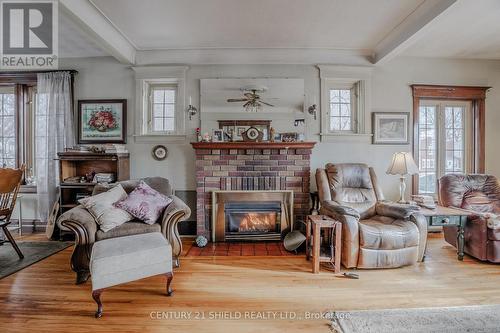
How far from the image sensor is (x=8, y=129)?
4059 mm

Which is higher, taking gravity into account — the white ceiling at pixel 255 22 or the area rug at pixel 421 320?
the white ceiling at pixel 255 22

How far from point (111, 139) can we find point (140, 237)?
228 centimetres

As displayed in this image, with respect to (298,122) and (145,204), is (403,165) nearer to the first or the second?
(298,122)

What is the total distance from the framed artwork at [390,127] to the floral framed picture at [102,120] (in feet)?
12.9

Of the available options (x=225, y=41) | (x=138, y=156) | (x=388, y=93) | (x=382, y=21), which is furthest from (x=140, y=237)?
(x=388, y=93)

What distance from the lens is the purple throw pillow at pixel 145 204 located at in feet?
8.82

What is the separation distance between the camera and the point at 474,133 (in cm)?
399

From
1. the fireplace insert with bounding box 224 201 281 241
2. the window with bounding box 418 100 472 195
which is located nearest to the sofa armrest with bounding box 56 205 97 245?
the fireplace insert with bounding box 224 201 281 241

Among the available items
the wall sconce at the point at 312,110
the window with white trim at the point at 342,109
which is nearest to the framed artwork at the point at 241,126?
the wall sconce at the point at 312,110

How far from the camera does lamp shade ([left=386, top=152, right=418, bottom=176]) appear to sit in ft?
10.1

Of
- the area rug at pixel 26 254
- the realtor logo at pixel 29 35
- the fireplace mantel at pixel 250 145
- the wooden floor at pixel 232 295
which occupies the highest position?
the realtor logo at pixel 29 35

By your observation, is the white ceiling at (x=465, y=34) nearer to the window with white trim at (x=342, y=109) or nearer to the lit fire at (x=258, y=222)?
the window with white trim at (x=342, y=109)

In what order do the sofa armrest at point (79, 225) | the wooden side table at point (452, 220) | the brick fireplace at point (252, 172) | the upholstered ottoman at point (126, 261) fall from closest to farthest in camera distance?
1. the upholstered ottoman at point (126, 261)
2. the sofa armrest at point (79, 225)
3. the wooden side table at point (452, 220)
4. the brick fireplace at point (252, 172)

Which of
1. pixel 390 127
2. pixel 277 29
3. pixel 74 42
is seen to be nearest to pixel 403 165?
pixel 390 127
